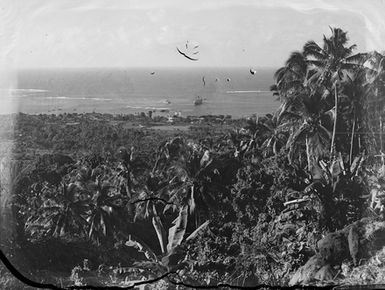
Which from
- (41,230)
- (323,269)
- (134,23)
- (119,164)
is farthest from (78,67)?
(323,269)

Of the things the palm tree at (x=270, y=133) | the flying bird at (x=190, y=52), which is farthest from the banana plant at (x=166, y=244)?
the flying bird at (x=190, y=52)

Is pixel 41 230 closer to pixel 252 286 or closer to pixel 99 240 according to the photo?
pixel 99 240

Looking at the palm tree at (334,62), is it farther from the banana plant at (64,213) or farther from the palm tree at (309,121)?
the banana plant at (64,213)

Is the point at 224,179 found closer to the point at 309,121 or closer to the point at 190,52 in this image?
the point at 309,121

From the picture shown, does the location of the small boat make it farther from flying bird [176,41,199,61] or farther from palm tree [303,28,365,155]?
palm tree [303,28,365,155]

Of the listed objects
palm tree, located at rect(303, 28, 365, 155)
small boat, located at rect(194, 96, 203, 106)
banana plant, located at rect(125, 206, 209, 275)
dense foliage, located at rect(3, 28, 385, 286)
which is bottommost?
banana plant, located at rect(125, 206, 209, 275)

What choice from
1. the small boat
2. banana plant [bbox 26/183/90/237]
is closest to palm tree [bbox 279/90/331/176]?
the small boat

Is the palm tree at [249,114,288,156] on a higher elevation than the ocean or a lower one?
lower
